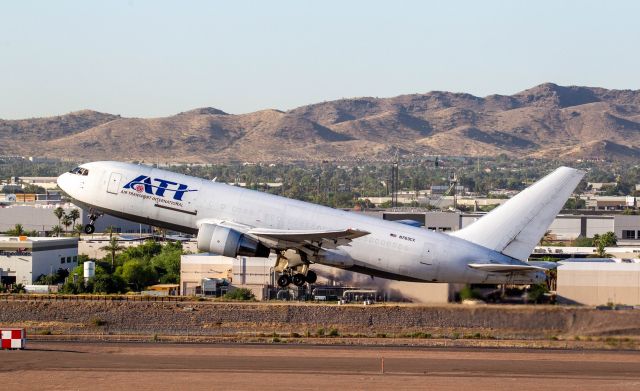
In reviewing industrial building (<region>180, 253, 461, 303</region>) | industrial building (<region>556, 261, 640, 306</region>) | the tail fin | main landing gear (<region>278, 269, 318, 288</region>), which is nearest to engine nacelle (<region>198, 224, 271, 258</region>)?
main landing gear (<region>278, 269, 318, 288</region>)

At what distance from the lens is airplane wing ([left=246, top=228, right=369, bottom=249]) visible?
73375 millimetres

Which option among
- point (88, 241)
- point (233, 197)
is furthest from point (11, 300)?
point (88, 241)

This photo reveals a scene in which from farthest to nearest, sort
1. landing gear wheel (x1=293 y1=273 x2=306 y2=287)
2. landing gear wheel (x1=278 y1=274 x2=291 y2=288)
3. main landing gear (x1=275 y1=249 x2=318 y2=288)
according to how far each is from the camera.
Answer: landing gear wheel (x1=293 y1=273 x2=306 y2=287), main landing gear (x1=275 y1=249 x2=318 y2=288), landing gear wheel (x1=278 y1=274 x2=291 y2=288)

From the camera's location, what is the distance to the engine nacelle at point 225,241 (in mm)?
74875

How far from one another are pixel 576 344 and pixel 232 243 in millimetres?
20981

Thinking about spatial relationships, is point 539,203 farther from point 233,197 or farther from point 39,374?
point 39,374

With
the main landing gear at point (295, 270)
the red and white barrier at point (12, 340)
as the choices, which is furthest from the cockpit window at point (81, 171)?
the main landing gear at point (295, 270)

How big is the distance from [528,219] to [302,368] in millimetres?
18651

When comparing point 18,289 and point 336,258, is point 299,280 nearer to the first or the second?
point 336,258

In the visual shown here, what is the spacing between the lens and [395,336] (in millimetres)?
82500

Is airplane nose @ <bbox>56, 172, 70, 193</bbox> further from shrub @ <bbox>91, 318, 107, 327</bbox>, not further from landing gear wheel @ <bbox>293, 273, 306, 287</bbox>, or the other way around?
landing gear wheel @ <bbox>293, 273, 306, 287</bbox>

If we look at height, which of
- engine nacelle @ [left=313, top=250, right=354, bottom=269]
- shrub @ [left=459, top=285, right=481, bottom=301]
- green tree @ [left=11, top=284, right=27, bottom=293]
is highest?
engine nacelle @ [left=313, top=250, right=354, bottom=269]

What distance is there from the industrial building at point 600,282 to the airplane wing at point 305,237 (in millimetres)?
16141

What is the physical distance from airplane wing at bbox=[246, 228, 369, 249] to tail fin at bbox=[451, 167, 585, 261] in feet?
27.4
